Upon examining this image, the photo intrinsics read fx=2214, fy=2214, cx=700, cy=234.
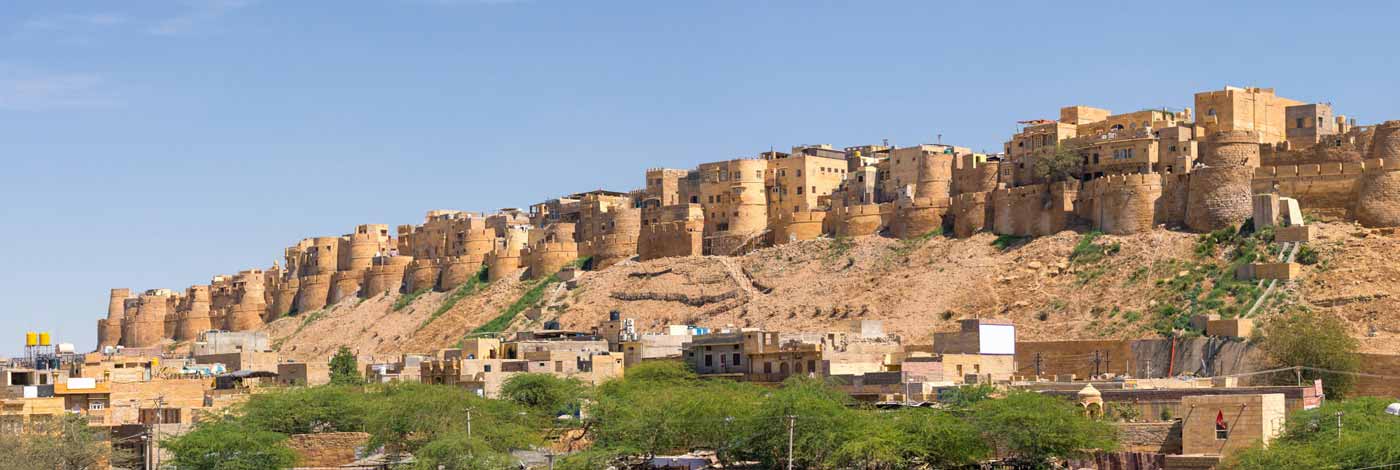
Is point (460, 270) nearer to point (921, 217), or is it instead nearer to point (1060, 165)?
point (921, 217)

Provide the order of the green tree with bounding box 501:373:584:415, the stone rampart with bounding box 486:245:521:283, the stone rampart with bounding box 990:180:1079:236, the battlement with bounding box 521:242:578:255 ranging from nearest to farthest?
the green tree with bounding box 501:373:584:415, the stone rampart with bounding box 990:180:1079:236, the battlement with bounding box 521:242:578:255, the stone rampart with bounding box 486:245:521:283

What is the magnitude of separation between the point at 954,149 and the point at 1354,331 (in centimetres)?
2725

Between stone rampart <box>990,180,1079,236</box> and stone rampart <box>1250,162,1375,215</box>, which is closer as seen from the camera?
stone rampart <box>1250,162,1375,215</box>

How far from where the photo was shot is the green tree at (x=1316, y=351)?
161ft

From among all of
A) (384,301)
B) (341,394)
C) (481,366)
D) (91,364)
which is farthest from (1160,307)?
(384,301)

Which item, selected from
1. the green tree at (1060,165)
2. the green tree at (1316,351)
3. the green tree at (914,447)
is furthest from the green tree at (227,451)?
the green tree at (1060,165)

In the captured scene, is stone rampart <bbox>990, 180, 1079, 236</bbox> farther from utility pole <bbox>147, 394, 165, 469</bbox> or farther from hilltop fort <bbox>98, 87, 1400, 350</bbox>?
utility pole <bbox>147, 394, 165, 469</bbox>

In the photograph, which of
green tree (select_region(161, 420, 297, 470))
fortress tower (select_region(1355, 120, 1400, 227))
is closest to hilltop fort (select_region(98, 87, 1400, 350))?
fortress tower (select_region(1355, 120, 1400, 227))

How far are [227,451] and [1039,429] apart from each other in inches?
605

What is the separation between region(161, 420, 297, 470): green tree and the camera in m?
41.9

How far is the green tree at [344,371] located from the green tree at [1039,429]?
75.0 feet

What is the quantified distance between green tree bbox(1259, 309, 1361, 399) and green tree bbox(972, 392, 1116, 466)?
1077 cm

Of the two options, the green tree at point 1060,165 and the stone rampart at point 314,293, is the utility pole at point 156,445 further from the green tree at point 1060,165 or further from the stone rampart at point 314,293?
the stone rampart at point 314,293

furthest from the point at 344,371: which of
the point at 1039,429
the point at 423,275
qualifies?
the point at 423,275
